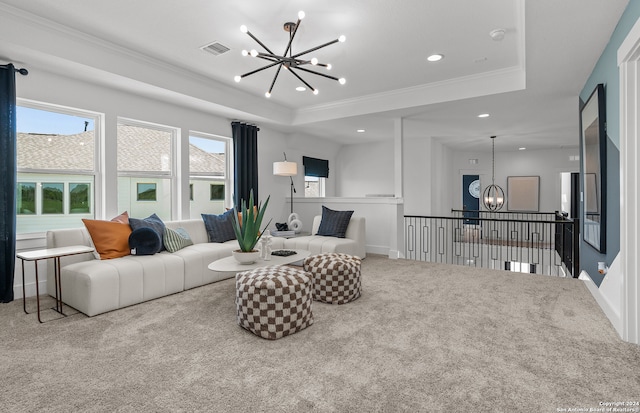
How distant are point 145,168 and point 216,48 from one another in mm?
2176

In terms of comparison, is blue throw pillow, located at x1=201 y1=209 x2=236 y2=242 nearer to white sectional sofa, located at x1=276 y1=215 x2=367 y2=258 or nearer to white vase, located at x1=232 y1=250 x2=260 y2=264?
white sectional sofa, located at x1=276 y1=215 x2=367 y2=258

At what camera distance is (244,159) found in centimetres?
616

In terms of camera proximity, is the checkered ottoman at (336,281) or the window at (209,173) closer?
the checkered ottoman at (336,281)

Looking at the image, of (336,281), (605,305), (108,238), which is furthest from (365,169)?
(108,238)

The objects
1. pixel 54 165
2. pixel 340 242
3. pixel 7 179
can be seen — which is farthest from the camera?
pixel 340 242

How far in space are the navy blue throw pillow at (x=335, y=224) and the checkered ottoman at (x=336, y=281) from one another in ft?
6.43

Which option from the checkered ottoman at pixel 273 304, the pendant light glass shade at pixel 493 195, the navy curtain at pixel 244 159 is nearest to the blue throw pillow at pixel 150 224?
the checkered ottoman at pixel 273 304

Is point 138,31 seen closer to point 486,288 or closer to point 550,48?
point 550,48

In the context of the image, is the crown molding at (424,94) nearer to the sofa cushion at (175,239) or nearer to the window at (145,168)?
the window at (145,168)

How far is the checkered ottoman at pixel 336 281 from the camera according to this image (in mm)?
3359

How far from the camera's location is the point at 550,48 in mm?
3150

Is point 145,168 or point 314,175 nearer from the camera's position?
point 145,168

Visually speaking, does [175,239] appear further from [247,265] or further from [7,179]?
[7,179]

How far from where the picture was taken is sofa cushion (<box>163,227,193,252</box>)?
4109 millimetres
